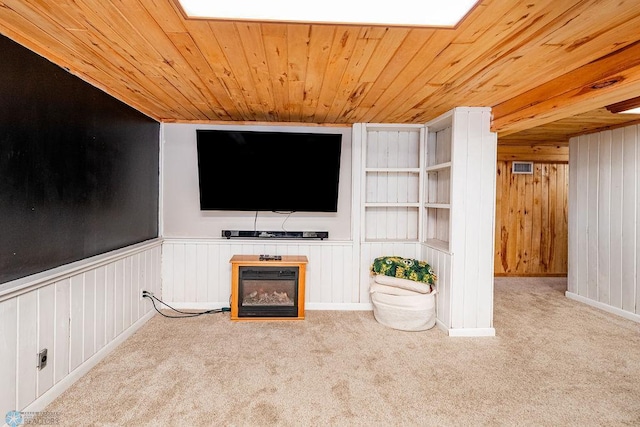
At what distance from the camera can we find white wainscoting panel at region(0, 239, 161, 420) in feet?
5.88

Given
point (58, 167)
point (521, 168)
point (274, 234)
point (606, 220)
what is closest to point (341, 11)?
point (58, 167)

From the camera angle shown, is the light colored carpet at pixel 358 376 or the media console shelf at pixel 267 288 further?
the media console shelf at pixel 267 288

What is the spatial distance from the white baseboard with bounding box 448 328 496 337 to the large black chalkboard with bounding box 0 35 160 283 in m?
3.09

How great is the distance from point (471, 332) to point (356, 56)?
2.63 meters

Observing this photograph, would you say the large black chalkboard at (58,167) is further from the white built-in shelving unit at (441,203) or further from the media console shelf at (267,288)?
the white built-in shelving unit at (441,203)

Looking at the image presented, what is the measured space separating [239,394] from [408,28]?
90.8 inches

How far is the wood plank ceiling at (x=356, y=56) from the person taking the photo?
5.28ft

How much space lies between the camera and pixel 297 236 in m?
3.96

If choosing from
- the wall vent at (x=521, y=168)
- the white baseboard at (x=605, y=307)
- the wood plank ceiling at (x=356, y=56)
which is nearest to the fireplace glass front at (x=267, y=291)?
the wood plank ceiling at (x=356, y=56)

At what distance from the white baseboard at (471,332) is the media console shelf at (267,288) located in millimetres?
1481

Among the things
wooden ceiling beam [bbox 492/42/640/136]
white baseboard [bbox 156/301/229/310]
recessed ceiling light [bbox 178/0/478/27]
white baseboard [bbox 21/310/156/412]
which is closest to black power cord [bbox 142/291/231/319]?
white baseboard [bbox 156/301/229/310]

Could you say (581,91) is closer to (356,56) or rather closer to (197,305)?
(356,56)

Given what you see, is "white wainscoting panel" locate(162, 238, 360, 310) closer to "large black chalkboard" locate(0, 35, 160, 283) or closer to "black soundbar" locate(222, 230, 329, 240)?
"black soundbar" locate(222, 230, 329, 240)

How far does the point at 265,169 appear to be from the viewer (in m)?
3.71
